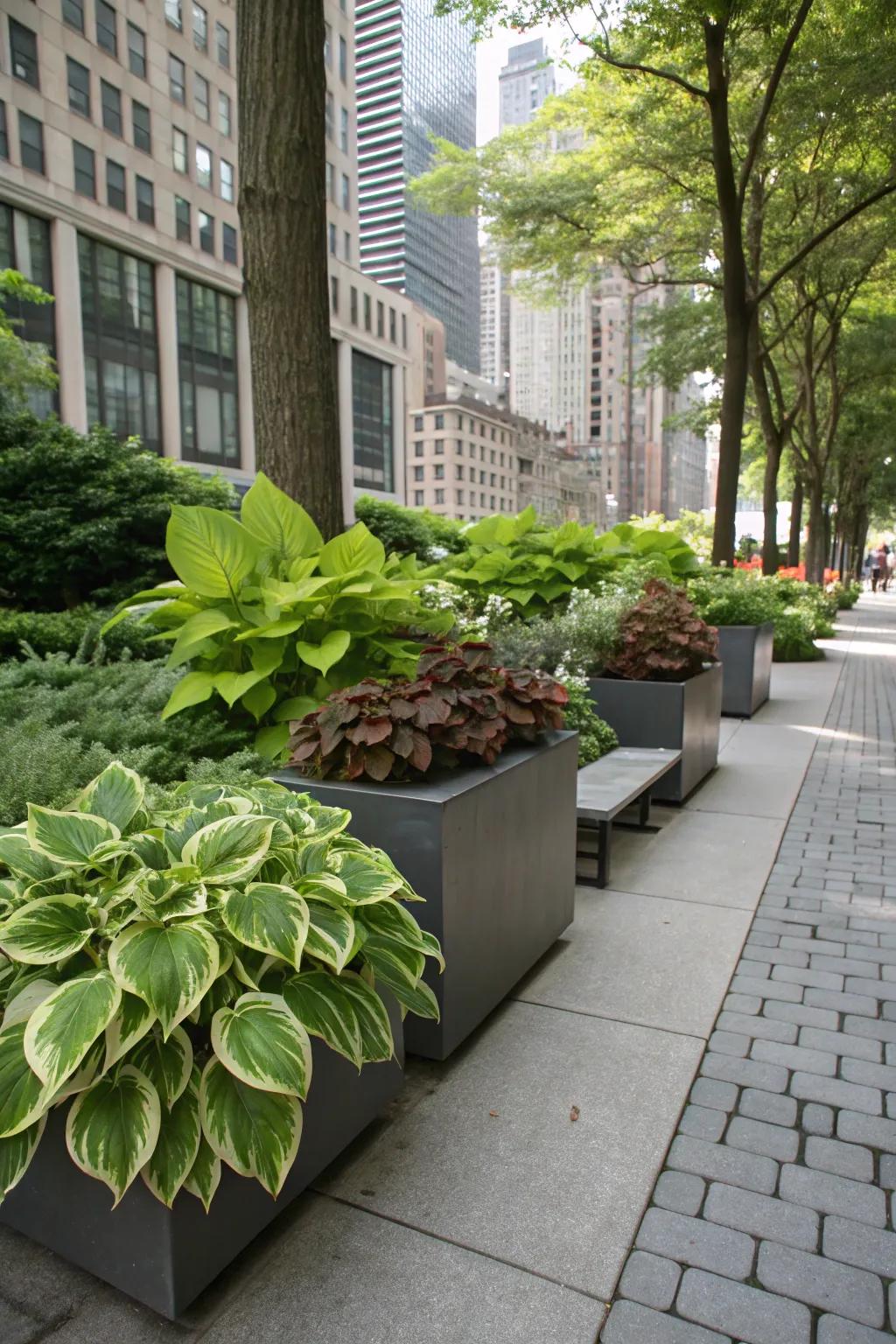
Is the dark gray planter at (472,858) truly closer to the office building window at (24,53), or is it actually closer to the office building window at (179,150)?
the office building window at (24,53)

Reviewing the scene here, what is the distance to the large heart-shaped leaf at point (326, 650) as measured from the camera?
149 inches

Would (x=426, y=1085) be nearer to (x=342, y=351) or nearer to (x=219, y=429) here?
(x=219, y=429)

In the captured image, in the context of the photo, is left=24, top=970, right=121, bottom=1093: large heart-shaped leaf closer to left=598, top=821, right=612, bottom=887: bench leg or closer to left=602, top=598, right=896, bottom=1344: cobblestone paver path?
left=602, top=598, right=896, bottom=1344: cobblestone paver path

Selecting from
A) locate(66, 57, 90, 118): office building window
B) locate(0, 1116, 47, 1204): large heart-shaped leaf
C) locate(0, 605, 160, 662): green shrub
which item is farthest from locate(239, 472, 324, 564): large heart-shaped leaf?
locate(66, 57, 90, 118): office building window

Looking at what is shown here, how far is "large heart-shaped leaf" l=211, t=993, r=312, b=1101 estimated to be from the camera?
68.8 inches

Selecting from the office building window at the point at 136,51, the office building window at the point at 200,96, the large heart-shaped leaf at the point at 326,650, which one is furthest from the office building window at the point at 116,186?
the large heart-shaped leaf at the point at 326,650

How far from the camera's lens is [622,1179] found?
91.8 inches

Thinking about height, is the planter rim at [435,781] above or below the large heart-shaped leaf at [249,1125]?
above

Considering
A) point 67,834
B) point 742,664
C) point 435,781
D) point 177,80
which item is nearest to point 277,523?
point 435,781

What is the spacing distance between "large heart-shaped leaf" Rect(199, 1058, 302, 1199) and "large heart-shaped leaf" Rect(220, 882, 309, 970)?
258 mm

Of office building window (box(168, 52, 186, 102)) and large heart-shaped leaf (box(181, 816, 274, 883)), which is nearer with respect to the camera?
large heart-shaped leaf (box(181, 816, 274, 883))

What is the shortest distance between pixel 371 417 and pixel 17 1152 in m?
68.9

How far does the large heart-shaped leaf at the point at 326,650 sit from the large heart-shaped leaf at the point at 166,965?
1931mm

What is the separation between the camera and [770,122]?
14.7 metres
